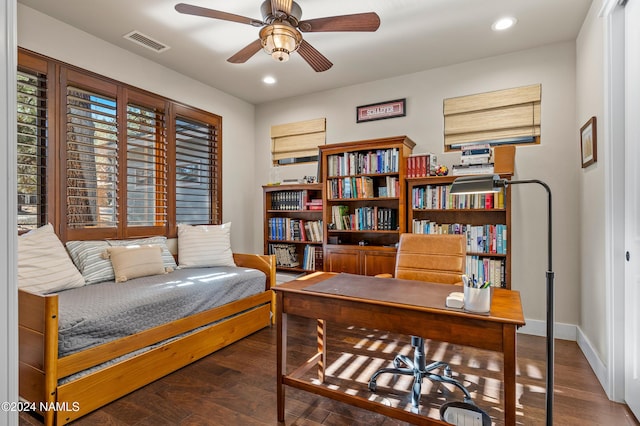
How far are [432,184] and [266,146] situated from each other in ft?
7.99

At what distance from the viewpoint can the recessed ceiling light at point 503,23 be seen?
8.89ft

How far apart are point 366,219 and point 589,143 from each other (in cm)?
204

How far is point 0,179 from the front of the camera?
68 cm

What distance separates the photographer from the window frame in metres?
2.70

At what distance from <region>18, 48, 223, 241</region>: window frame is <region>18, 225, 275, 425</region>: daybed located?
74 centimetres

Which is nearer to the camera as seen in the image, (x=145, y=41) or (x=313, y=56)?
(x=313, y=56)

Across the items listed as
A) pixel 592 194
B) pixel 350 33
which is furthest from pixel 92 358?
pixel 592 194

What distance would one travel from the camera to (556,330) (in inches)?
122

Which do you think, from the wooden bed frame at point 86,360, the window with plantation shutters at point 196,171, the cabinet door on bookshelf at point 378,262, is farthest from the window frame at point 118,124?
the cabinet door on bookshelf at point 378,262

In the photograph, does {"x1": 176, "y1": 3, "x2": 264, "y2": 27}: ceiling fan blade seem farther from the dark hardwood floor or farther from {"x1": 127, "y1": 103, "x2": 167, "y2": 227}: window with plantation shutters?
the dark hardwood floor

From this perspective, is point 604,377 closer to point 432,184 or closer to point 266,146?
point 432,184

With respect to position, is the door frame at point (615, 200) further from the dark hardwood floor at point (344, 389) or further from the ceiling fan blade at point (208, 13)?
the ceiling fan blade at point (208, 13)

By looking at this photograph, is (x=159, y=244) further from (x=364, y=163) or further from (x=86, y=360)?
(x=364, y=163)

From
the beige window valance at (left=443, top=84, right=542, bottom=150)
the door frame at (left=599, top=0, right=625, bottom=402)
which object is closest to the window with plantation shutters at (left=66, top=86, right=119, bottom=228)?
the beige window valance at (left=443, top=84, right=542, bottom=150)
